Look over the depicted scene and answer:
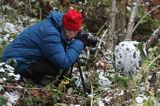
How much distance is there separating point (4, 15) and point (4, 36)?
112cm

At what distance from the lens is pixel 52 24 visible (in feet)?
16.9

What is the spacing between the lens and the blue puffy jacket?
5086 millimetres

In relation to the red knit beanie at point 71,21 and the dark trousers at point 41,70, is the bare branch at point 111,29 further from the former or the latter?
the red knit beanie at point 71,21

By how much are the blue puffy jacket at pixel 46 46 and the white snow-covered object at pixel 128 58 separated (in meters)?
0.59

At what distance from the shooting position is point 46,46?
16.7 ft

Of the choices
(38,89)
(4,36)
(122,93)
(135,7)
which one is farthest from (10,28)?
(122,93)

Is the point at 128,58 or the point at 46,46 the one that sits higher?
the point at 46,46

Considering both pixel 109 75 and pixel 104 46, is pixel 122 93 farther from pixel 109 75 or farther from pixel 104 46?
pixel 104 46

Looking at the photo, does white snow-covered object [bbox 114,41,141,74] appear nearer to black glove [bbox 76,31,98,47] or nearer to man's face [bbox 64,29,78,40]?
black glove [bbox 76,31,98,47]

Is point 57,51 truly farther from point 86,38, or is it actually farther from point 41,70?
point 86,38

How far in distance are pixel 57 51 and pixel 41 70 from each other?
37 centimetres

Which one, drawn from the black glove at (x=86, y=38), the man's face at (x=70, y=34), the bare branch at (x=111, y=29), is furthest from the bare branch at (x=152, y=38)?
the man's face at (x=70, y=34)

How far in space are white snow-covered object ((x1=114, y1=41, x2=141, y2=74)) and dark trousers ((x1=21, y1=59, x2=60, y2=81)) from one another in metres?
0.81


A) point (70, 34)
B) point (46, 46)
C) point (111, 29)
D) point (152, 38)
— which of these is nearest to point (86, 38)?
point (70, 34)
